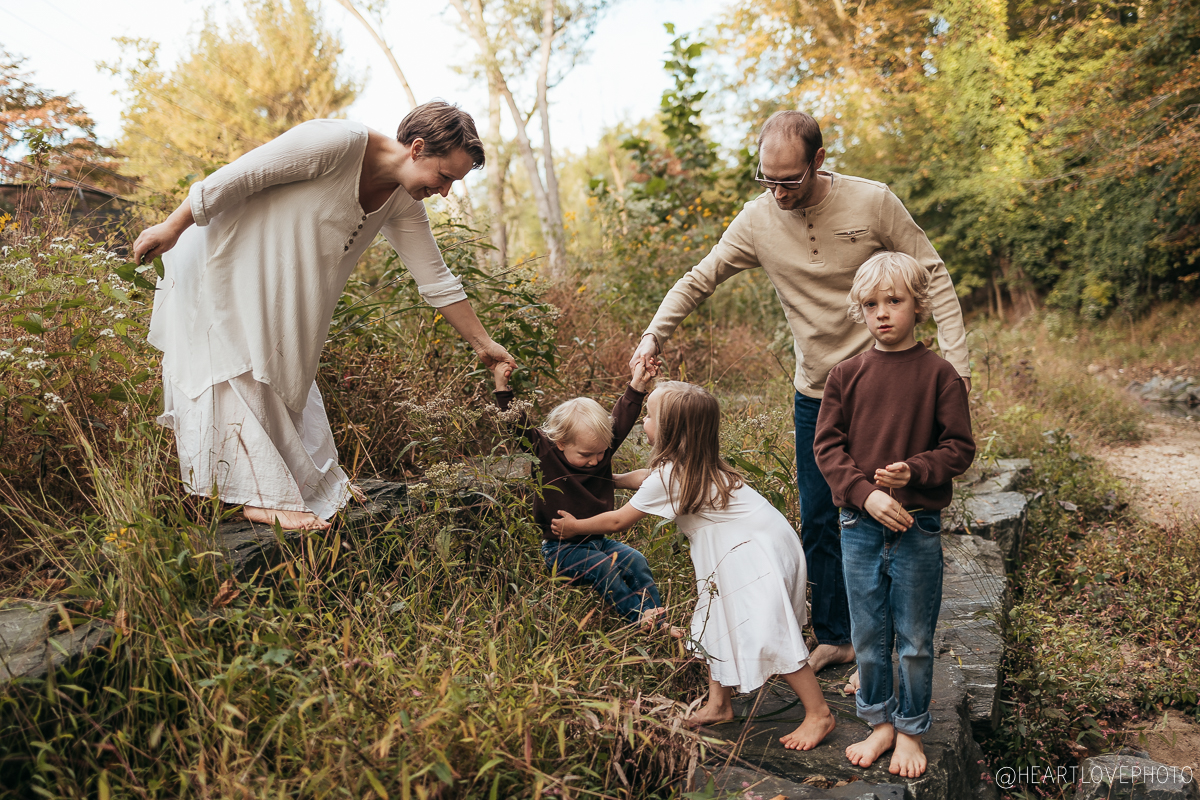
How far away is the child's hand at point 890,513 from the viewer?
2.13 metres

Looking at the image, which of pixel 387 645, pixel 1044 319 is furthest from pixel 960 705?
pixel 1044 319

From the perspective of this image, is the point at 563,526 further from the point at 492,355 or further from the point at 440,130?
the point at 440,130

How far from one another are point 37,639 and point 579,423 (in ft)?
5.21

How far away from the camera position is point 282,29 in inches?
948

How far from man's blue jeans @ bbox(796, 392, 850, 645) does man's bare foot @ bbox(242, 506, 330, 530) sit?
65.3 inches

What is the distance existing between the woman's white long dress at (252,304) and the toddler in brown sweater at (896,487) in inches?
65.8

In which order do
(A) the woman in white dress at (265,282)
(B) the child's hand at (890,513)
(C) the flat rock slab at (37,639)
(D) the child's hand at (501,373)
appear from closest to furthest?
(C) the flat rock slab at (37,639) → (B) the child's hand at (890,513) → (A) the woman in white dress at (265,282) → (D) the child's hand at (501,373)

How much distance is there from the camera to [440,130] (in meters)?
2.48

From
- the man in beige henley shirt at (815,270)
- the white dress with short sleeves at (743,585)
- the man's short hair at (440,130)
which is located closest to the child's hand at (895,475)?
the white dress with short sleeves at (743,585)

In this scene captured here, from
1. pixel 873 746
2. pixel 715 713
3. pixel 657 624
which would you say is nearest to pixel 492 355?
pixel 657 624

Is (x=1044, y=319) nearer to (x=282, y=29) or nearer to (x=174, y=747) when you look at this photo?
(x=174, y=747)

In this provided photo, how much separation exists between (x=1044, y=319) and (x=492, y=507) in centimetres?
1462

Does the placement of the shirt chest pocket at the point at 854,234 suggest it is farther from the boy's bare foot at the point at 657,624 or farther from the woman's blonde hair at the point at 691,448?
the boy's bare foot at the point at 657,624

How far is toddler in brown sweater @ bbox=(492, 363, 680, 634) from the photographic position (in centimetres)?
266
